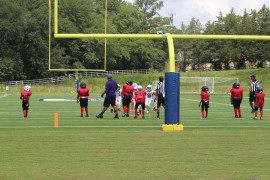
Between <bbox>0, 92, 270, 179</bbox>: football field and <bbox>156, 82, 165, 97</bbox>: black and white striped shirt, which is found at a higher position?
<bbox>156, 82, 165, 97</bbox>: black and white striped shirt

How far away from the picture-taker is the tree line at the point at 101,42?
44.1 meters

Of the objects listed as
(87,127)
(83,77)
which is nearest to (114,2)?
(83,77)

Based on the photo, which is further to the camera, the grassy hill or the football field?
the grassy hill

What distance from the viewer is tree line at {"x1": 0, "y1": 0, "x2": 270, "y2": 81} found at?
44125 mm

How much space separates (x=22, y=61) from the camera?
58.2 meters

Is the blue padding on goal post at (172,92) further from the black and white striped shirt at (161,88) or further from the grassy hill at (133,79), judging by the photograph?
the grassy hill at (133,79)

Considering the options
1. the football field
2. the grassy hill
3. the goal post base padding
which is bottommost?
the football field

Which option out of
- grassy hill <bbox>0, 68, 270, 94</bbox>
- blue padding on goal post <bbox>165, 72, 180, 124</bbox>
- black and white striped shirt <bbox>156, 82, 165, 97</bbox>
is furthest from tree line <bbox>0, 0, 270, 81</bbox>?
blue padding on goal post <bbox>165, 72, 180, 124</bbox>

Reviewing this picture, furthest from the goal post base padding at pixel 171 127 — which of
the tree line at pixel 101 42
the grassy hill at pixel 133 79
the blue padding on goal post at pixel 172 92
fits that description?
the grassy hill at pixel 133 79

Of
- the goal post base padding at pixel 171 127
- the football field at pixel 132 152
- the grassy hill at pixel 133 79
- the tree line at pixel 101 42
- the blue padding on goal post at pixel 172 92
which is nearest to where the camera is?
the football field at pixel 132 152

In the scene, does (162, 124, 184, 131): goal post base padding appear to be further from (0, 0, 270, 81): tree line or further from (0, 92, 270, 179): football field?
(0, 0, 270, 81): tree line

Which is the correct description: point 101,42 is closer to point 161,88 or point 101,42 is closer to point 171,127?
point 161,88

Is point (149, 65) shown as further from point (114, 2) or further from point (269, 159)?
point (269, 159)

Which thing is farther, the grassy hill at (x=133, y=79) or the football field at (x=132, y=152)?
the grassy hill at (x=133, y=79)
